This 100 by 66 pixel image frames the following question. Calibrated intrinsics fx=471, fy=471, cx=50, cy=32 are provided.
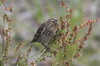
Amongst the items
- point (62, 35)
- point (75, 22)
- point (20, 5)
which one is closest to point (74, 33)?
point (62, 35)

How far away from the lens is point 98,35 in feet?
35.0

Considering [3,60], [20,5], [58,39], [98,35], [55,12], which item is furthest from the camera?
[20,5]

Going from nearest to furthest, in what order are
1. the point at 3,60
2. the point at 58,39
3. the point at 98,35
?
the point at 3,60 < the point at 58,39 < the point at 98,35

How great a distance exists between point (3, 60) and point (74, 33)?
464 mm

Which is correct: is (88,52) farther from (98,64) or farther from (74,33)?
(74,33)

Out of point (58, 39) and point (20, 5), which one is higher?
point (58, 39)

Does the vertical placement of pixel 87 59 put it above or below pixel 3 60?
below

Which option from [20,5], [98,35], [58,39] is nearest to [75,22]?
[98,35]

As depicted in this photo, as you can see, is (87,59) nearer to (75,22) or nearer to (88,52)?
(88,52)

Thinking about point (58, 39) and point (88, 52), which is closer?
point (58, 39)

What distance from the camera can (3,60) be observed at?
282 cm

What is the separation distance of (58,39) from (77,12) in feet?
17.0

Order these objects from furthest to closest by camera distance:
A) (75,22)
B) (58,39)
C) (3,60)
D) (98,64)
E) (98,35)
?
1. (98,35)
2. (98,64)
3. (75,22)
4. (58,39)
5. (3,60)

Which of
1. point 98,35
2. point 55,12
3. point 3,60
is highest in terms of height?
point 3,60
